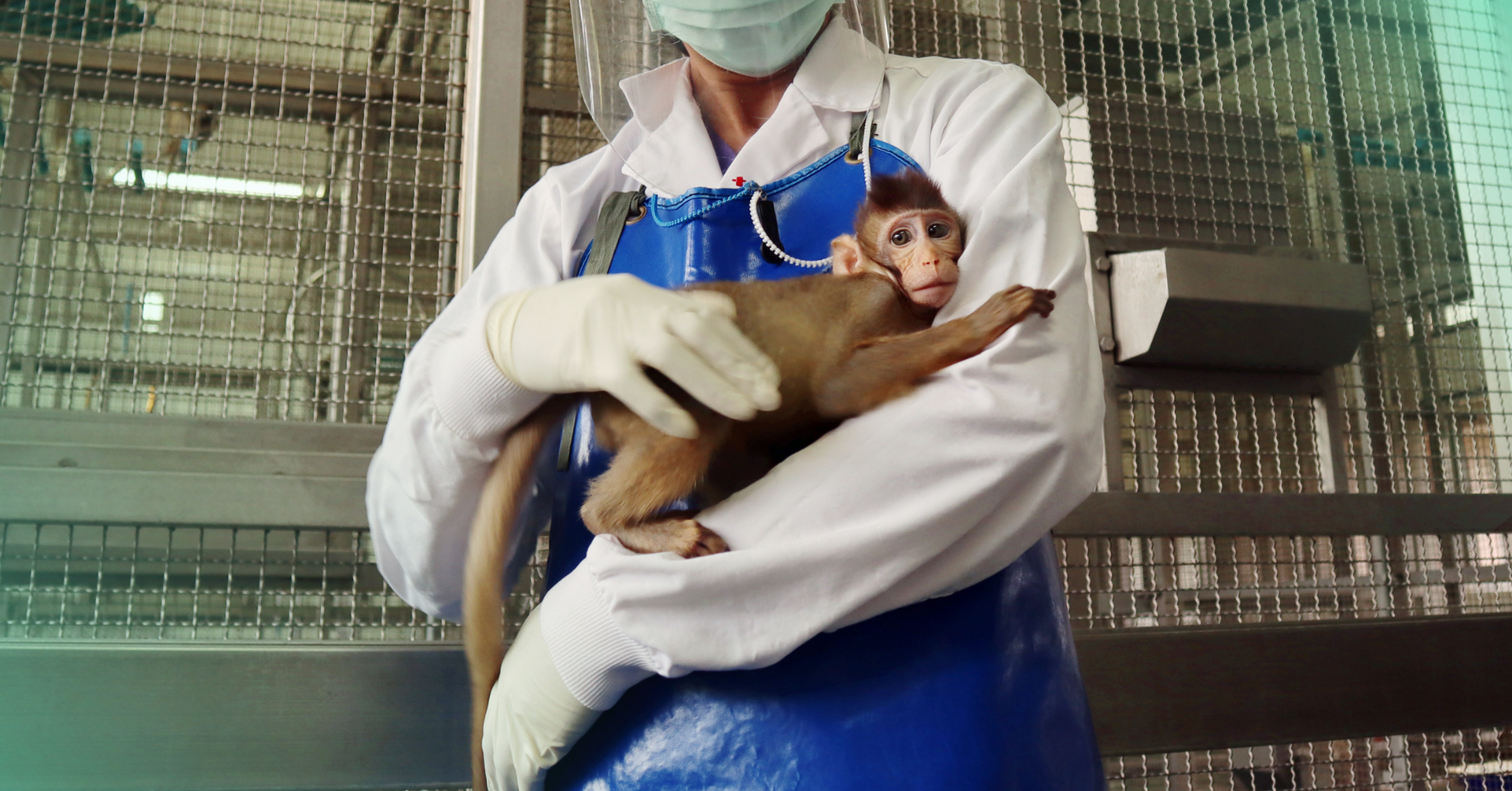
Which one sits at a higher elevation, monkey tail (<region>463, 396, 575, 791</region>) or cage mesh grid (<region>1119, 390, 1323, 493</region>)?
cage mesh grid (<region>1119, 390, 1323, 493</region>)

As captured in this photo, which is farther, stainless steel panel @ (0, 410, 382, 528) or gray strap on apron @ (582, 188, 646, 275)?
stainless steel panel @ (0, 410, 382, 528)

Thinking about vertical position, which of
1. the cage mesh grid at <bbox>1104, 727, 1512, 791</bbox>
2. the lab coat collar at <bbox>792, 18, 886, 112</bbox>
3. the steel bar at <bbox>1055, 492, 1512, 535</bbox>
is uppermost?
the lab coat collar at <bbox>792, 18, 886, 112</bbox>

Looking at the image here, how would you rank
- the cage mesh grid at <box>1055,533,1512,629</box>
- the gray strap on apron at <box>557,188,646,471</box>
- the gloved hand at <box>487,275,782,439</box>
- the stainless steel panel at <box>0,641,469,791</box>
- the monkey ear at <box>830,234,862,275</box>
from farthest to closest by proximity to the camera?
the cage mesh grid at <box>1055,533,1512,629</box>
the stainless steel panel at <box>0,641,469,791</box>
the gray strap on apron at <box>557,188,646,471</box>
the monkey ear at <box>830,234,862,275</box>
the gloved hand at <box>487,275,782,439</box>

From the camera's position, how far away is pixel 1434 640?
74.7 inches

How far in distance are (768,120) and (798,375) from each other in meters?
0.36

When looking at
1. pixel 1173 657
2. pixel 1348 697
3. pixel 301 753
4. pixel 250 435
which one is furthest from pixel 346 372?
pixel 1348 697

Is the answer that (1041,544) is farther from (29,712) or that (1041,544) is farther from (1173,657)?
(29,712)

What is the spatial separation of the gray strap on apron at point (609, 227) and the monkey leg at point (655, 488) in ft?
0.76

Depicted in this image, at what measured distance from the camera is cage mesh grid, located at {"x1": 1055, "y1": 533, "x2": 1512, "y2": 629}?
217 cm

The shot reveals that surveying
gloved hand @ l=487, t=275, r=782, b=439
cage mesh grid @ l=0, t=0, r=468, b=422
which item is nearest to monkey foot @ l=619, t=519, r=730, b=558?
gloved hand @ l=487, t=275, r=782, b=439

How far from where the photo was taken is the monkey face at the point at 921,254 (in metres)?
0.79

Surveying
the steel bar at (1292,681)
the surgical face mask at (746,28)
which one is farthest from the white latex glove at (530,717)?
the steel bar at (1292,681)

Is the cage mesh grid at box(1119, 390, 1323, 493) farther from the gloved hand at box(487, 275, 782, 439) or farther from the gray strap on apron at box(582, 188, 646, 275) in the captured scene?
the gloved hand at box(487, 275, 782, 439)

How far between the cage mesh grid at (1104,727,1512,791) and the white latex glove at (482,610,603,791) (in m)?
1.85
